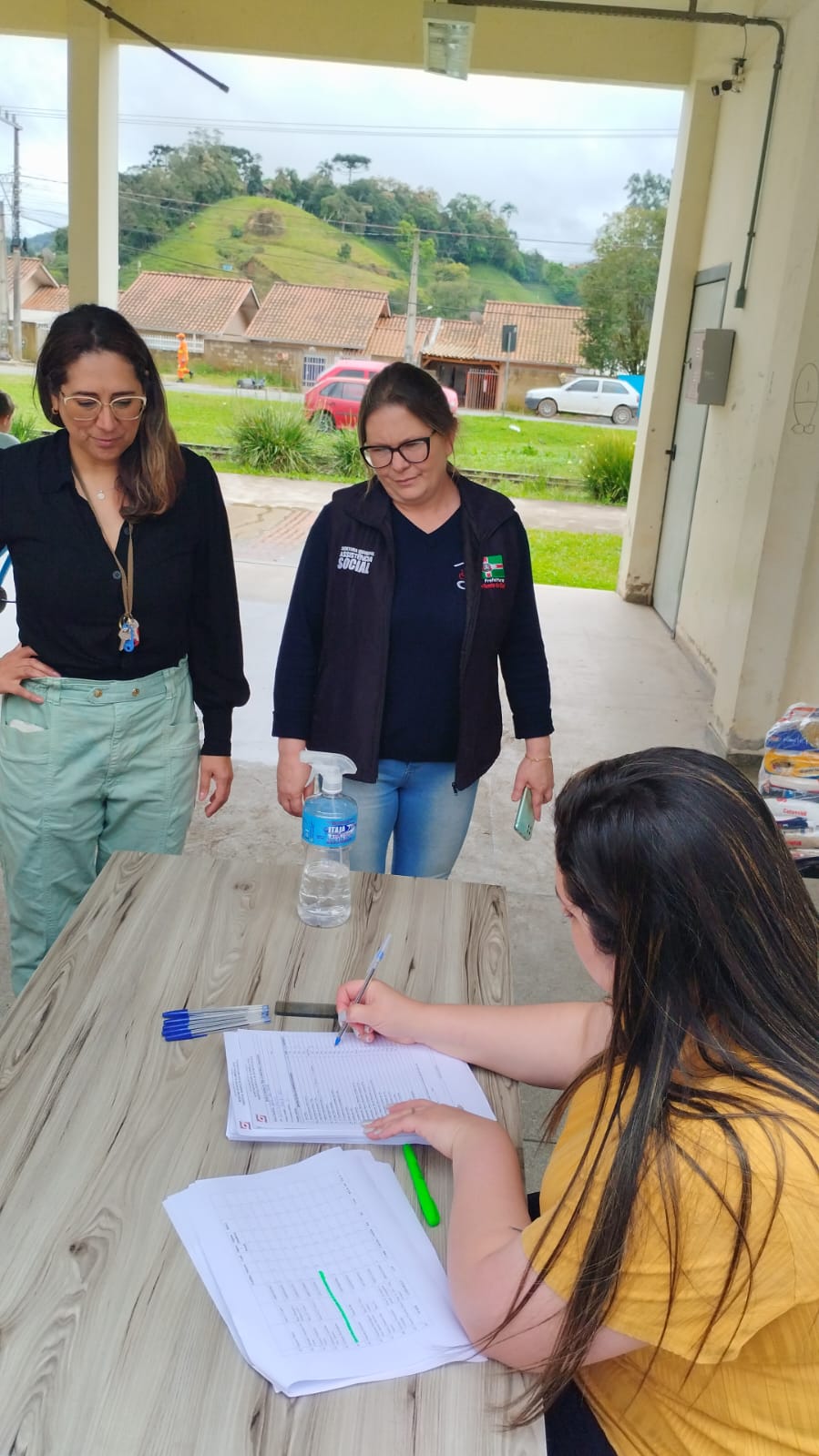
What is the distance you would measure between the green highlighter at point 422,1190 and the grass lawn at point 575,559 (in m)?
7.51

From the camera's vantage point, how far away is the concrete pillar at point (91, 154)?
666 centimetres

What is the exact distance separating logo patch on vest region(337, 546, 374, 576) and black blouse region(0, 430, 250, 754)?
22 cm

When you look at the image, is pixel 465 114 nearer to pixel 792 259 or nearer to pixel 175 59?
pixel 175 59

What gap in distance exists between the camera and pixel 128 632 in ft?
6.02

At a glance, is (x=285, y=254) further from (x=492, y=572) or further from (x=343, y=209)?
(x=492, y=572)

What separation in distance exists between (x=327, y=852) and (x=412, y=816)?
485 mm

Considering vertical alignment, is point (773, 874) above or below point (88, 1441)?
above

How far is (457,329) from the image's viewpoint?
13.0 m

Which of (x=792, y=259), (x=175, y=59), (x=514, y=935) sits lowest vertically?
(x=514, y=935)

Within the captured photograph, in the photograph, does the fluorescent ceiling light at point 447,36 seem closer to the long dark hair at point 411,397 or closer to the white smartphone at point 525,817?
the long dark hair at point 411,397

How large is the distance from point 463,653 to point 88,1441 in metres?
1.46

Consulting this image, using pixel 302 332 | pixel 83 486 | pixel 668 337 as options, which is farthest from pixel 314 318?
pixel 83 486

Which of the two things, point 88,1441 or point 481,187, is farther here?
point 481,187

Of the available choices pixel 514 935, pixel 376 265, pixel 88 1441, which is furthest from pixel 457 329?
pixel 88 1441
